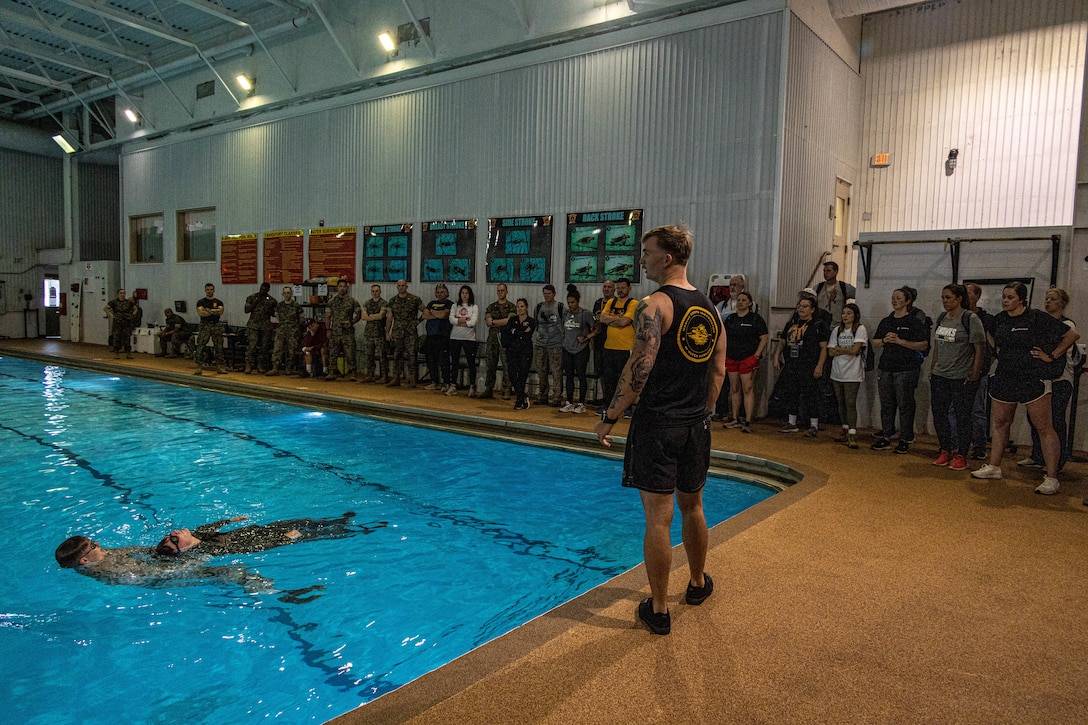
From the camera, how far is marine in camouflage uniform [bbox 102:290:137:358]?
1505 cm

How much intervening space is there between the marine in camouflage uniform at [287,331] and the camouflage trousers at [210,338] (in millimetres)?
1115

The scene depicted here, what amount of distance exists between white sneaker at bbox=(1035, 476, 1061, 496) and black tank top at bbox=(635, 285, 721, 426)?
392 centimetres

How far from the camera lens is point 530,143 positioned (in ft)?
34.5

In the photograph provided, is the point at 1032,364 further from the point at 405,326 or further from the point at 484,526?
the point at 405,326

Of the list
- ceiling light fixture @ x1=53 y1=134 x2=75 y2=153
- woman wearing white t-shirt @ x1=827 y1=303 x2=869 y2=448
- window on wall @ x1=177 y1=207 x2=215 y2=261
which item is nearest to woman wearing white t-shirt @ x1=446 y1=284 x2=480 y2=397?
woman wearing white t-shirt @ x1=827 y1=303 x2=869 y2=448

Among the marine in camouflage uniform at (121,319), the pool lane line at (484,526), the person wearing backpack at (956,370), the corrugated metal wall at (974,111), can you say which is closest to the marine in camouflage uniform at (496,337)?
the pool lane line at (484,526)

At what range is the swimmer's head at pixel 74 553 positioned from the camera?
3.85m

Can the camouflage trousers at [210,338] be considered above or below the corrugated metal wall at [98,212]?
below

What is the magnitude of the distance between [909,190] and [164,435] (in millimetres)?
10295

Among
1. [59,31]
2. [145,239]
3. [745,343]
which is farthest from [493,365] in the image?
[145,239]

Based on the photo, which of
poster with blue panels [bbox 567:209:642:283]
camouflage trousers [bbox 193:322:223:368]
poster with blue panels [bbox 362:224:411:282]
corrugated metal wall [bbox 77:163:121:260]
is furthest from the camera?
corrugated metal wall [bbox 77:163:121:260]

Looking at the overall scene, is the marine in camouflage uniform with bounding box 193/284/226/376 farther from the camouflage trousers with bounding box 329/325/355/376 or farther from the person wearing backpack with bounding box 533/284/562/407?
the person wearing backpack with bounding box 533/284/562/407

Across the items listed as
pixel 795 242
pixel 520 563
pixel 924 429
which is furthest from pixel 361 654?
pixel 795 242

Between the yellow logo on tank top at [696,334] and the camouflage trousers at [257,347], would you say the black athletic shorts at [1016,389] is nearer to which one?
the yellow logo on tank top at [696,334]
